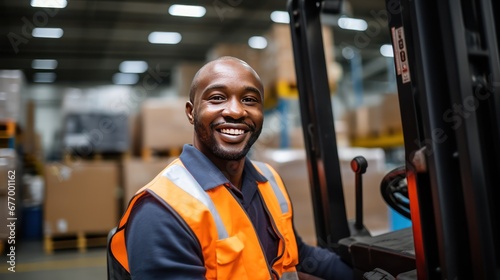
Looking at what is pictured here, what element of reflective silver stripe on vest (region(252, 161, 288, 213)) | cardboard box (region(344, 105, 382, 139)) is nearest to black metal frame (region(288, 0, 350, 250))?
reflective silver stripe on vest (region(252, 161, 288, 213))

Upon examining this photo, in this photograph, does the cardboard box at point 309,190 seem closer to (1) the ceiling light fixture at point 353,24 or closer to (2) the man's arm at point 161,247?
(2) the man's arm at point 161,247

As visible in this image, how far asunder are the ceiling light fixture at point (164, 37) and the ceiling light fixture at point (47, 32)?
2.44m

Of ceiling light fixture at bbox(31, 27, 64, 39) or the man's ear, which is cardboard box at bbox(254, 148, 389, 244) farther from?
ceiling light fixture at bbox(31, 27, 64, 39)

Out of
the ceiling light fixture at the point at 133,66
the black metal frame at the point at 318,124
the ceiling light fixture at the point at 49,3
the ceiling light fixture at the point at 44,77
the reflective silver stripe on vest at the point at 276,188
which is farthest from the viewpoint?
the ceiling light fixture at the point at 44,77

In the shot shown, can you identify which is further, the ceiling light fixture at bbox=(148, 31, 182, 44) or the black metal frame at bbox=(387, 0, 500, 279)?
the ceiling light fixture at bbox=(148, 31, 182, 44)

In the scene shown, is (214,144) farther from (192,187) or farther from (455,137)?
(455,137)

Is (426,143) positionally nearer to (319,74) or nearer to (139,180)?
(319,74)

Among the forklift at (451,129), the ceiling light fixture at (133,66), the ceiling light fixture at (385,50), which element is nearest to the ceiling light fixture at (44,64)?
the ceiling light fixture at (133,66)

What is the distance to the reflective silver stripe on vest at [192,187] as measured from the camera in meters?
1.55

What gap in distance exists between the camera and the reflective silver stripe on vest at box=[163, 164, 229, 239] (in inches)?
60.9

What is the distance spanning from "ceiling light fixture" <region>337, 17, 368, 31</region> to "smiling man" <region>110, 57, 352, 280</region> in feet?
33.7

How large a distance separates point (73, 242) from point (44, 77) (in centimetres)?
1301

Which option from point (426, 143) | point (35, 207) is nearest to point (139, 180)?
point (35, 207)

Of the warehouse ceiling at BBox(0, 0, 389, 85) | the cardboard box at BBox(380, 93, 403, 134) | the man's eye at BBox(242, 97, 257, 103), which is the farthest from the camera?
the warehouse ceiling at BBox(0, 0, 389, 85)
